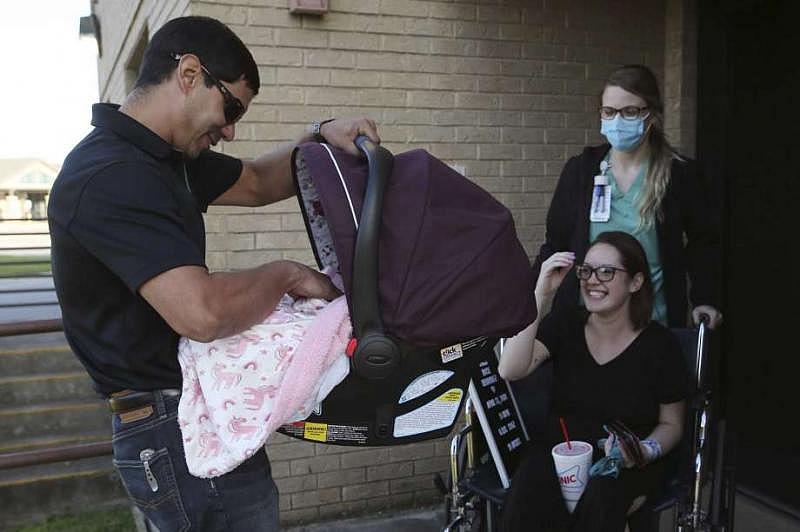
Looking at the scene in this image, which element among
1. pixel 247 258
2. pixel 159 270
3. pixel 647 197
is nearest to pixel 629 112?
pixel 647 197

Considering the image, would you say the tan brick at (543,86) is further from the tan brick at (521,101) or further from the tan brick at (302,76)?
the tan brick at (302,76)

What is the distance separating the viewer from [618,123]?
9.27 feet

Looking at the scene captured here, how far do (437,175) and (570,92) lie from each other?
2922mm

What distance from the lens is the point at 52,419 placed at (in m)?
5.21

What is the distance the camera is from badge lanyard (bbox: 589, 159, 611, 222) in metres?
2.93

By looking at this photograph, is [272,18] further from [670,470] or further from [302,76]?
[670,470]

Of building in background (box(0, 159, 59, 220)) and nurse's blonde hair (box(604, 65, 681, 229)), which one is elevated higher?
building in background (box(0, 159, 59, 220))

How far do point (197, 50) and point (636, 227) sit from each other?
1.87 metres

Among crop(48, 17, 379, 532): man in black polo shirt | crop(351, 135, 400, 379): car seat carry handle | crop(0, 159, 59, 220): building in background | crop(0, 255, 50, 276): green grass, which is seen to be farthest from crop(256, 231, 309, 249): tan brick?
crop(0, 159, 59, 220): building in background

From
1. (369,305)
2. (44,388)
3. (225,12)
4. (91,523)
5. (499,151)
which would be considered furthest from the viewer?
(44,388)

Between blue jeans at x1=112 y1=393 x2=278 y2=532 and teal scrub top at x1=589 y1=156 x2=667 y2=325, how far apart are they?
1.77 meters

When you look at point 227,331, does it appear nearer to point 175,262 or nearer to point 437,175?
point 175,262

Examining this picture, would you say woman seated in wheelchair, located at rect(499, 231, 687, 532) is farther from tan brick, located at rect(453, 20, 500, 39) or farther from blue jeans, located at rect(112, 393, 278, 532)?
tan brick, located at rect(453, 20, 500, 39)

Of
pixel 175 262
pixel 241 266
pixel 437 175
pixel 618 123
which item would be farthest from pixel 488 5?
pixel 175 262
